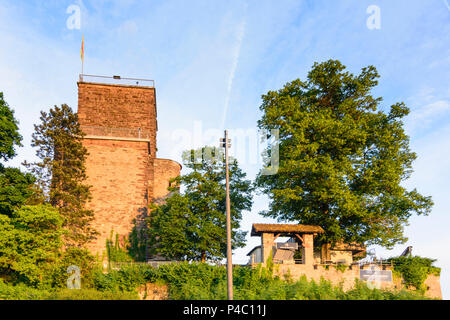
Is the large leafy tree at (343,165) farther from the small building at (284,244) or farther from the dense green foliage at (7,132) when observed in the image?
the dense green foliage at (7,132)

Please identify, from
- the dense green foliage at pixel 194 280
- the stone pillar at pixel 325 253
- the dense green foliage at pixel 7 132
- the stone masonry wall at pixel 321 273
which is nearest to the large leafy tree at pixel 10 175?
the dense green foliage at pixel 7 132

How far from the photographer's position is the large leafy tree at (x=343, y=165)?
29.7m

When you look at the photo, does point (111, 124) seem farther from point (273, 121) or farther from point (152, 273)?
point (152, 273)

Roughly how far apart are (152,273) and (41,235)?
7.10 m

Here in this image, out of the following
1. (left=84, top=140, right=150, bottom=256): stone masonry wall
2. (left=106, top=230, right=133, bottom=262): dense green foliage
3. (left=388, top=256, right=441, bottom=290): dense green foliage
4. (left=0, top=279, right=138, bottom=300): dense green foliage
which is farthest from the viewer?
(left=84, top=140, right=150, bottom=256): stone masonry wall

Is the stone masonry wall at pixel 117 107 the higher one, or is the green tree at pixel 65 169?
the stone masonry wall at pixel 117 107

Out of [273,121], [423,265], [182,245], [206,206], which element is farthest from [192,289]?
[423,265]

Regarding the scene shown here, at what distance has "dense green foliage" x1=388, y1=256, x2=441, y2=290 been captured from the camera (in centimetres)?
2939

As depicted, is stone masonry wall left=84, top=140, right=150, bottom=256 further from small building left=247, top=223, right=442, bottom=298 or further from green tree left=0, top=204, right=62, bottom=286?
small building left=247, top=223, right=442, bottom=298

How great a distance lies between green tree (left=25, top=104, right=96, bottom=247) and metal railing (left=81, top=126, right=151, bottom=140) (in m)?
4.83

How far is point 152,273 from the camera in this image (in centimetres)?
2586

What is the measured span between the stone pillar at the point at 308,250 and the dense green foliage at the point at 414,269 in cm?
655

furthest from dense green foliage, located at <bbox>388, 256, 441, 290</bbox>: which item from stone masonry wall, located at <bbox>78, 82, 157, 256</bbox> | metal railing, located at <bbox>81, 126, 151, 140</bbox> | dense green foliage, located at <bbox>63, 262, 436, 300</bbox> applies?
metal railing, located at <bbox>81, 126, 151, 140</bbox>
